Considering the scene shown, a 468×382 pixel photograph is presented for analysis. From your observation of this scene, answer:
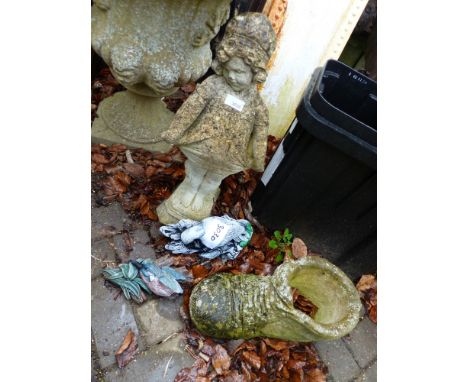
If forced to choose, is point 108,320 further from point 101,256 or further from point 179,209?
point 179,209

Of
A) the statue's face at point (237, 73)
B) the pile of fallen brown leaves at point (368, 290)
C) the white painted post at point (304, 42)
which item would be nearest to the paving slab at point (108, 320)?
the statue's face at point (237, 73)

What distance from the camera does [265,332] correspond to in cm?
202

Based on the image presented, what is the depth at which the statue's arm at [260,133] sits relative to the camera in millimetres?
2029

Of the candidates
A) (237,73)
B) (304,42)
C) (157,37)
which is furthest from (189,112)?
(304,42)

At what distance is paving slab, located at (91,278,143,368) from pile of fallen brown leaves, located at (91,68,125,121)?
5.38 ft

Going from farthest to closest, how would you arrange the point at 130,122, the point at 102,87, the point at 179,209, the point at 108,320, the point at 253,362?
the point at 102,87, the point at 130,122, the point at 179,209, the point at 253,362, the point at 108,320

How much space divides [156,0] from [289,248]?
1.79 m

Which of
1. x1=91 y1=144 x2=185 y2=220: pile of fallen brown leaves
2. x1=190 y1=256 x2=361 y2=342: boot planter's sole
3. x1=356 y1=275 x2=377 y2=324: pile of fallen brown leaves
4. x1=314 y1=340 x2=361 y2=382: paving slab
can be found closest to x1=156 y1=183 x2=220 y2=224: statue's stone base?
x1=91 y1=144 x2=185 y2=220: pile of fallen brown leaves

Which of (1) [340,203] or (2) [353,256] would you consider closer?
(1) [340,203]

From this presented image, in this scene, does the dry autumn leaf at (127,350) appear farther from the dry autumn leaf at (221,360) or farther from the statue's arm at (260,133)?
the statue's arm at (260,133)

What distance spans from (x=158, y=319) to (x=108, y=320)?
270mm

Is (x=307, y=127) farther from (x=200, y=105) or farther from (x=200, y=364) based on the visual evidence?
(x=200, y=364)

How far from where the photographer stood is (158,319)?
2.04 m

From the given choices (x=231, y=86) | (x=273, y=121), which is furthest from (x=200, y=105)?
(x=273, y=121)
